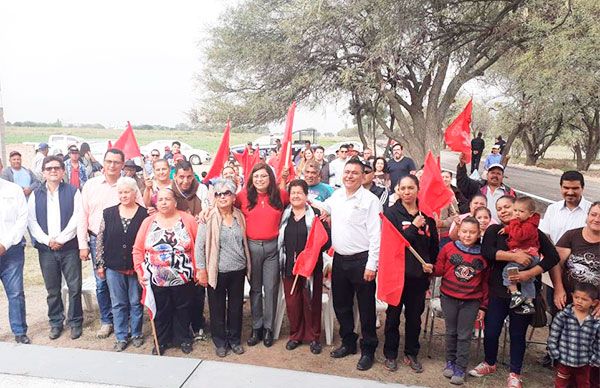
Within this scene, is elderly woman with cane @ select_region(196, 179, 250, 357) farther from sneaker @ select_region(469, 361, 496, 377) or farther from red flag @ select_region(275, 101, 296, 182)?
sneaker @ select_region(469, 361, 496, 377)

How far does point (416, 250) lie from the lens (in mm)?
3826

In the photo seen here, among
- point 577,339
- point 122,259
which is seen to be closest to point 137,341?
→ point 122,259

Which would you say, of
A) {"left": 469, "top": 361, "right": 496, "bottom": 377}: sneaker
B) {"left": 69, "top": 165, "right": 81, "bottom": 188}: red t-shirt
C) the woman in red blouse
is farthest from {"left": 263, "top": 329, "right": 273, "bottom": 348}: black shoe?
{"left": 69, "top": 165, "right": 81, "bottom": 188}: red t-shirt

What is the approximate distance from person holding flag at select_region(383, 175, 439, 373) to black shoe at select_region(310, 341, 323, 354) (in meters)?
0.64

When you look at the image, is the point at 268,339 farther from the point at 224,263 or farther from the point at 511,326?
the point at 511,326

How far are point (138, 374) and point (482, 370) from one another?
2.78 m

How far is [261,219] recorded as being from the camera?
13.8 feet

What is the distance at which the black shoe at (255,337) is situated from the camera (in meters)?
4.45

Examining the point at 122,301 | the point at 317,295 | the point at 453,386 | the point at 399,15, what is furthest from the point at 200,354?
the point at 399,15

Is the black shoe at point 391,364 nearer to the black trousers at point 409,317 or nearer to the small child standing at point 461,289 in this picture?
the black trousers at point 409,317

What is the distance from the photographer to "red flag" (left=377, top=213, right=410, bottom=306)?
3.77m

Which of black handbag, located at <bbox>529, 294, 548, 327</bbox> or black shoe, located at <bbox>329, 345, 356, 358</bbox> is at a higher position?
black handbag, located at <bbox>529, 294, 548, 327</bbox>

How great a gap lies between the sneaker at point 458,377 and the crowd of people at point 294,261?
1cm

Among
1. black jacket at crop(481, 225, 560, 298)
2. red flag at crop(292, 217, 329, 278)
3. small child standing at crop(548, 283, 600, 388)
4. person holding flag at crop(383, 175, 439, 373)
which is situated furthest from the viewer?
red flag at crop(292, 217, 329, 278)
